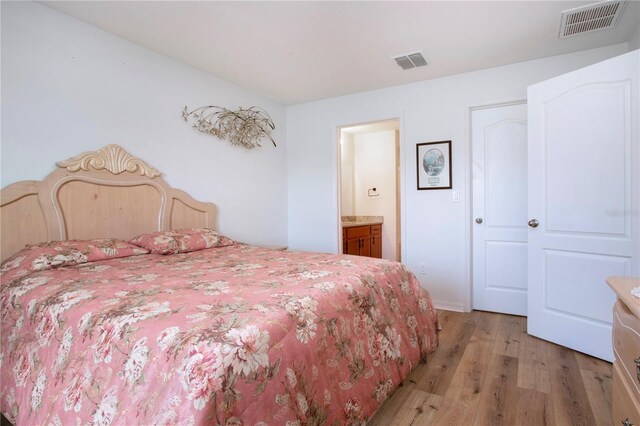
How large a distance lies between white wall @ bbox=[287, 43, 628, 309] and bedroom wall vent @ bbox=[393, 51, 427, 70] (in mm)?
440

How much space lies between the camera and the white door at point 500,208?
120 inches

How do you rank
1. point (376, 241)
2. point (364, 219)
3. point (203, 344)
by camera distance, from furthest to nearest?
1. point (364, 219)
2. point (376, 241)
3. point (203, 344)

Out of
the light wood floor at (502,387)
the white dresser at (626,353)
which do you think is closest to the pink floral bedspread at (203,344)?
the light wood floor at (502,387)

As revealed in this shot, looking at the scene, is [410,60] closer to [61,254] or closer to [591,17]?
[591,17]

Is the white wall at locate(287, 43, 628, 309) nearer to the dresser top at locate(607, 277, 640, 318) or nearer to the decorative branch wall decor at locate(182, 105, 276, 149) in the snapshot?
the decorative branch wall decor at locate(182, 105, 276, 149)

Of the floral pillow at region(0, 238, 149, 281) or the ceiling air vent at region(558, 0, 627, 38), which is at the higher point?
the ceiling air vent at region(558, 0, 627, 38)

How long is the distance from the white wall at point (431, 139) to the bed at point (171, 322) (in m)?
1.22

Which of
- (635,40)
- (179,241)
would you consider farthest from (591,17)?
(179,241)

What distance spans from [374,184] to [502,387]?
4.15 meters

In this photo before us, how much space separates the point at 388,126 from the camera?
5297 millimetres

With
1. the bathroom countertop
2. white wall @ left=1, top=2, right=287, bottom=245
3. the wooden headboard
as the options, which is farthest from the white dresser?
the bathroom countertop

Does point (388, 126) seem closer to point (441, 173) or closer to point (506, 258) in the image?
point (441, 173)

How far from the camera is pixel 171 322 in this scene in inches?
41.1

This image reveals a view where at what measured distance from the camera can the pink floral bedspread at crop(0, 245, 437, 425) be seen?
2.97ft
